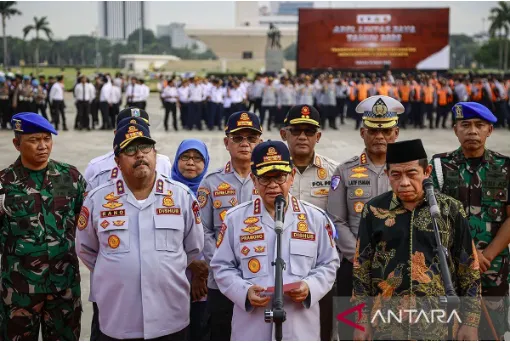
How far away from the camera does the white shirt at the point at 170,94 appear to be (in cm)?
2244

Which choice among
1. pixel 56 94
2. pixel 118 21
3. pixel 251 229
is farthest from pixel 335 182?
pixel 118 21

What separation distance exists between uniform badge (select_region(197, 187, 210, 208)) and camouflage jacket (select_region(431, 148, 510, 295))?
142cm

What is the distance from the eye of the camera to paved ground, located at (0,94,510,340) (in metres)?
15.6

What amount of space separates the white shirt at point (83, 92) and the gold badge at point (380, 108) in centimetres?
1803

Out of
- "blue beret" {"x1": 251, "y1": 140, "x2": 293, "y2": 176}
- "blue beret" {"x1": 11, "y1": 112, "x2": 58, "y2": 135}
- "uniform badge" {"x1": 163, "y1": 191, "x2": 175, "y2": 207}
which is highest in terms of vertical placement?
"blue beret" {"x1": 11, "y1": 112, "x2": 58, "y2": 135}

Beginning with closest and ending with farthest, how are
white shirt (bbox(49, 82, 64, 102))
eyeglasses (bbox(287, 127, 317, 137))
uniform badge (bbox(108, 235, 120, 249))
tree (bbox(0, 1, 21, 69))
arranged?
uniform badge (bbox(108, 235, 120, 249)), eyeglasses (bbox(287, 127, 317, 137)), white shirt (bbox(49, 82, 64, 102)), tree (bbox(0, 1, 21, 69))

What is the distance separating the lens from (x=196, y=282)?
14.7 ft

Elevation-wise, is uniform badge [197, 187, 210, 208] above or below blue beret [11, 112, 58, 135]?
below

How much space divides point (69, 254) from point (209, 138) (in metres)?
15.7

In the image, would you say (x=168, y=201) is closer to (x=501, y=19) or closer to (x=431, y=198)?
(x=431, y=198)

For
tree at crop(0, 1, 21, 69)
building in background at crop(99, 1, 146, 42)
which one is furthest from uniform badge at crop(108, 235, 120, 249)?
building in background at crop(99, 1, 146, 42)

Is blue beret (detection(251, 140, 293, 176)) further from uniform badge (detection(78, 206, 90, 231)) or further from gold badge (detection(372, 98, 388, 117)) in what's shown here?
gold badge (detection(372, 98, 388, 117))

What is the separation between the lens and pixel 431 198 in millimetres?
2969

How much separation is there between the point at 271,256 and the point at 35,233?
5.28 feet
